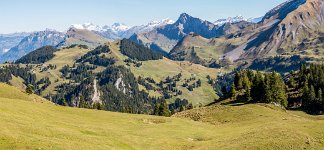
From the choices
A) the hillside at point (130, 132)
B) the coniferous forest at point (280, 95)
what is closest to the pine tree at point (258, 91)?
the coniferous forest at point (280, 95)

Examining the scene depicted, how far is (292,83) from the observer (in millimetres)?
168875

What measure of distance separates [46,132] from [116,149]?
11.1 metres

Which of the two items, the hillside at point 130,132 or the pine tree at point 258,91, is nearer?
the hillside at point 130,132

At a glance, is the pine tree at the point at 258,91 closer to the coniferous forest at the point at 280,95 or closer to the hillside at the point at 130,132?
the coniferous forest at the point at 280,95

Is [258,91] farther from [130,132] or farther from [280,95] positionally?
[130,132]

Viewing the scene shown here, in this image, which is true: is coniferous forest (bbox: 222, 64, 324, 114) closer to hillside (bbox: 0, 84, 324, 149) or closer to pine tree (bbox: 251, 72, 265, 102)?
pine tree (bbox: 251, 72, 265, 102)

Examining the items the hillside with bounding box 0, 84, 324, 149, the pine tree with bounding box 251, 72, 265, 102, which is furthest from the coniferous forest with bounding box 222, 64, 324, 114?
the hillside with bounding box 0, 84, 324, 149

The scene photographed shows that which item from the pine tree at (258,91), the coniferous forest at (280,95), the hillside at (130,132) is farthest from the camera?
the pine tree at (258,91)

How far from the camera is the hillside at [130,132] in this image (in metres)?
50.0

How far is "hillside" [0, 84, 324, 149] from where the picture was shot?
49969 millimetres

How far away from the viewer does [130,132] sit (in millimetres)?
71438

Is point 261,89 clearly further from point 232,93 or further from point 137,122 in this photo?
point 137,122

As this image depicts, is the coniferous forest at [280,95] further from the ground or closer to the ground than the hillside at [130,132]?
further from the ground

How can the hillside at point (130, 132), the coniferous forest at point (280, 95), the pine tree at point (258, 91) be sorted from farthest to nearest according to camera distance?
1. the pine tree at point (258, 91)
2. the coniferous forest at point (280, 95)
3. the hillside at point (130, 132)
